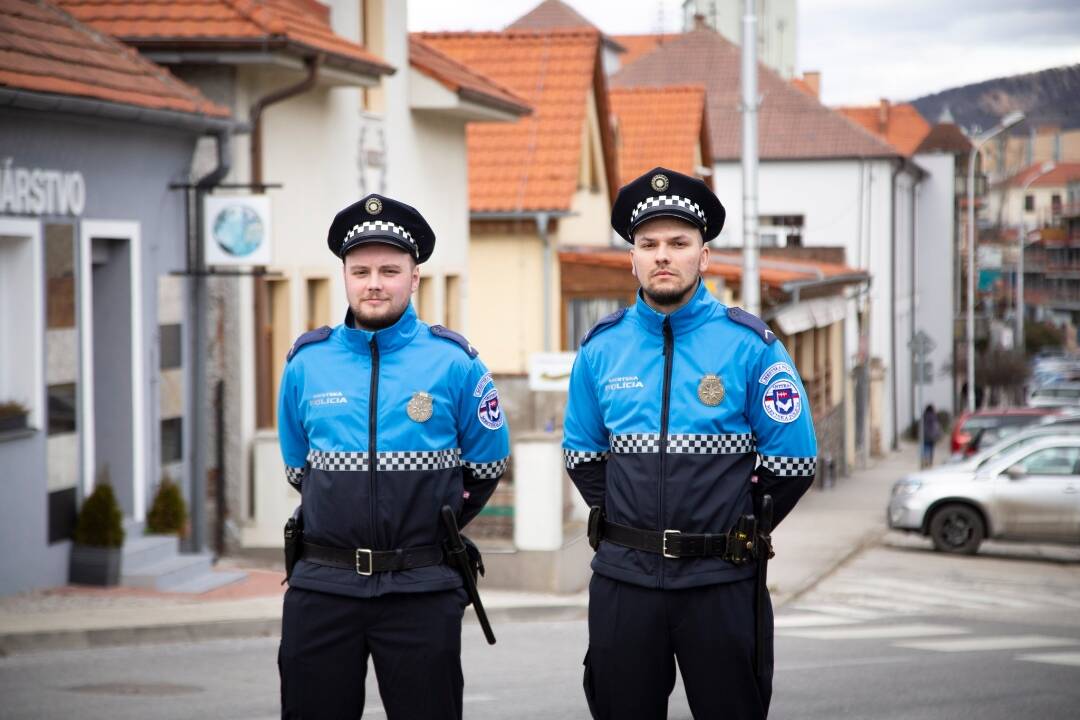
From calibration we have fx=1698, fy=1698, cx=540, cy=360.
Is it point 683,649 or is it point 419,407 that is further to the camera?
point 419,407

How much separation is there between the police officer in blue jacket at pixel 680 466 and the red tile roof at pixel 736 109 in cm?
4839

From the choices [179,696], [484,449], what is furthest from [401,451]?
[179,696]

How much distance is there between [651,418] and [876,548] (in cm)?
1853

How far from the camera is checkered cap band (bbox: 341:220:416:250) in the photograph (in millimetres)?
5039

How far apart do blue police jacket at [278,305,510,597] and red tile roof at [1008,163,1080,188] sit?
103 metres

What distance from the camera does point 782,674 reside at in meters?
9.87

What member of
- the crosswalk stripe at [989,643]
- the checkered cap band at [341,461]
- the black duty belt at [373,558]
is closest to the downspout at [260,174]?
the crosswalk stripe at [989,643]

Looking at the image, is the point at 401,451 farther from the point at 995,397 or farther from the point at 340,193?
the point at 995,397

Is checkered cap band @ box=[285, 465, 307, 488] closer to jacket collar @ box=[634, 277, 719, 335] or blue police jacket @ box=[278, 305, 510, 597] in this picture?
blue police jacket @ box=[278, 305, 510, 597]

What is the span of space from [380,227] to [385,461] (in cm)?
70

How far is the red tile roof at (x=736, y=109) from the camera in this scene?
5322 centimetres

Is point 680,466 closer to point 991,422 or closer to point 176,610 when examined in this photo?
point 176,610

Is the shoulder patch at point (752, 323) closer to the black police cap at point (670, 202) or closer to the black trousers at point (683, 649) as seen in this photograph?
the black police cap at point (670, 202)

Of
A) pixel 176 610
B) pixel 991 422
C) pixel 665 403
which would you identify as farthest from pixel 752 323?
pixel 991 422
